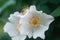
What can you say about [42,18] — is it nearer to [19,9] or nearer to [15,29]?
[15,29]

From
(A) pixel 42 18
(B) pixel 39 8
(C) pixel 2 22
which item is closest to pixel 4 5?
(C) pixel 2 22

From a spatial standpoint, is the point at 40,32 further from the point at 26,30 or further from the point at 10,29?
the point at 10,29

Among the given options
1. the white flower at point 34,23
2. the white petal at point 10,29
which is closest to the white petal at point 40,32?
the white flower at point 34,23

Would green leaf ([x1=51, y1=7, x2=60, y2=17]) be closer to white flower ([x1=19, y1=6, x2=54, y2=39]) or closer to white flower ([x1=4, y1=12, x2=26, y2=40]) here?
white flower ([x1=19, y1=6, x2=54, y2=39])

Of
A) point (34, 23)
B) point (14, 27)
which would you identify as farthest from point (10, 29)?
point (34, 23)

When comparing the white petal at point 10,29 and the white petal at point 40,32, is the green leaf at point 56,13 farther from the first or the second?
the white petal at point 10,29

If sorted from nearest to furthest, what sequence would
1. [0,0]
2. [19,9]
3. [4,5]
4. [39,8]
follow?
[39,8], [19,9], [4,5], [0,0]

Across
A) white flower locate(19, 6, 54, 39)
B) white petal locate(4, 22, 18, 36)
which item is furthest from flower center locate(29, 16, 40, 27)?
white petal locate(4, 22, 18, 36)
